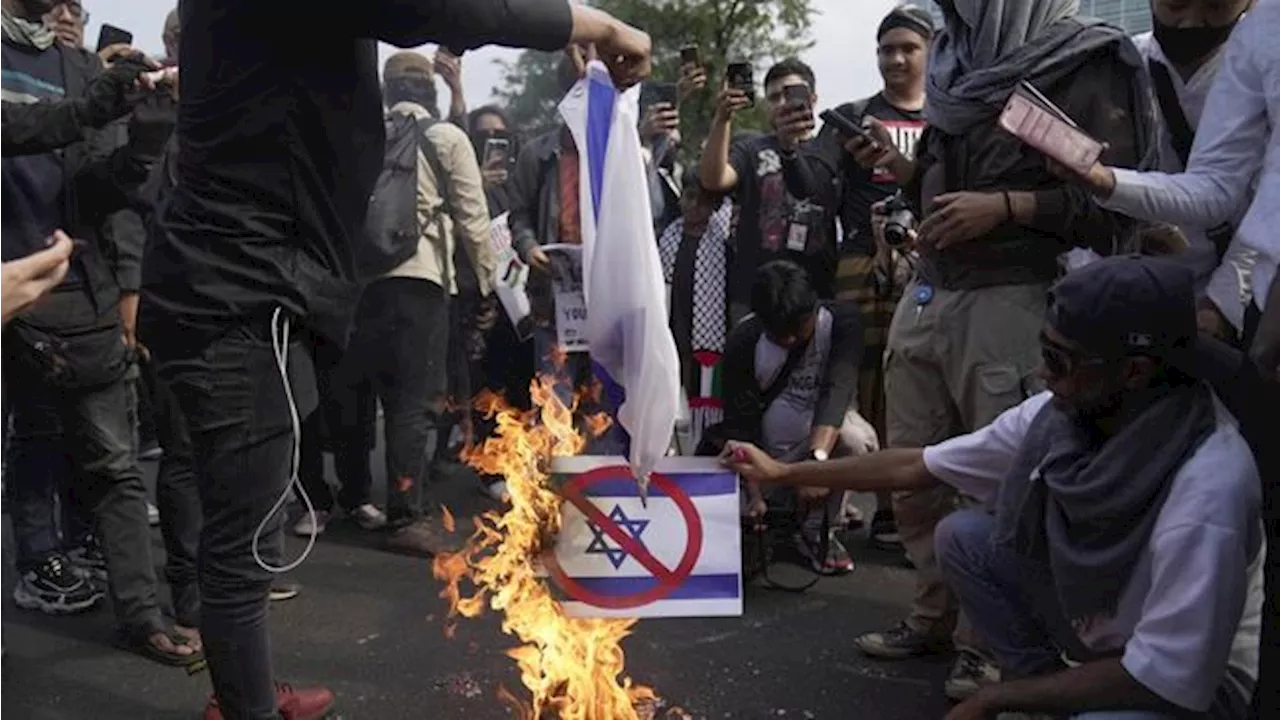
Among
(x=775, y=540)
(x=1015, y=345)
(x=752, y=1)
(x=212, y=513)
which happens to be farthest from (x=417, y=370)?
(x=752, y=1)

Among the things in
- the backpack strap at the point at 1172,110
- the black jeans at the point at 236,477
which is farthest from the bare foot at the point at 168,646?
the backpack strap at the point at 1172,110

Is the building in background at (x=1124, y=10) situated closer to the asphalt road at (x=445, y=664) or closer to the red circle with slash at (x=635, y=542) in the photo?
the asphalt road at (x=445, y=664)

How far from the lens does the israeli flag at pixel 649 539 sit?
291 centimetres

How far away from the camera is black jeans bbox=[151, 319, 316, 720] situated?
282 cm

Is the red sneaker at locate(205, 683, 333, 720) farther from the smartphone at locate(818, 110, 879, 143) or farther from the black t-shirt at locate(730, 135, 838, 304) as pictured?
the black t-shirt at locate(730, 135, 838, 304)

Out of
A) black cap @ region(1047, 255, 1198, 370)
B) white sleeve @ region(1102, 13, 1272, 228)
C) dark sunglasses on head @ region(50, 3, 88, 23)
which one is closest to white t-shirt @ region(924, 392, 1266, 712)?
black cap @ region(1047, 255, 1198, 370)

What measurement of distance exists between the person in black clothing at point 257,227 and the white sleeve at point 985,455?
48.5 inches

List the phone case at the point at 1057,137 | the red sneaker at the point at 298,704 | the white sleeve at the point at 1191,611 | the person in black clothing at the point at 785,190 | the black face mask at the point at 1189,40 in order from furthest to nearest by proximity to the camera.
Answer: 1. the person in black clothing at the point at 785,190
2. the red sneaker at the point at 298,704
3. the black face mask at the point at 1189,40
4. the phone case at the point at 1057,137
5. the white sleeve at the point at 1191,611

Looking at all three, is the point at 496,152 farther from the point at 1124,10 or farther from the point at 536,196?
the point at 1124,10

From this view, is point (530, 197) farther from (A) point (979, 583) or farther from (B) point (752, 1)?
(B) point (752, 1)

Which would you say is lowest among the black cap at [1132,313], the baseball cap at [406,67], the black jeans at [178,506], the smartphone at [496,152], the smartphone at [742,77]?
the black jeans at [178,506]

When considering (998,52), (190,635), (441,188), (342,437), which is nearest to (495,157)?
(441,188)

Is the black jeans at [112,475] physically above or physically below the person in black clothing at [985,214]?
below

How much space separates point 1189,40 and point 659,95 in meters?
2.60
